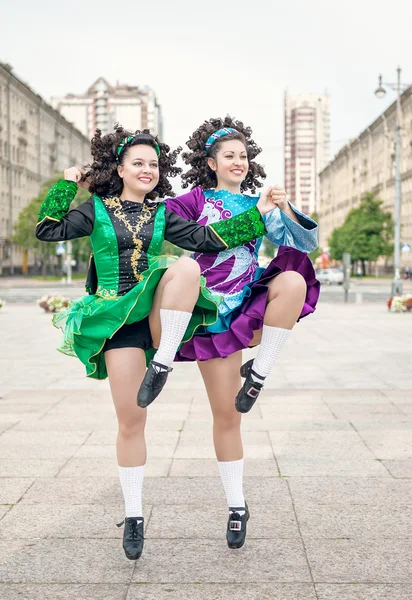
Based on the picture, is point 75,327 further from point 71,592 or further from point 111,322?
point 71,592

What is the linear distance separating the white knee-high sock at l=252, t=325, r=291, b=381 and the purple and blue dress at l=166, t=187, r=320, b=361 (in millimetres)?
105

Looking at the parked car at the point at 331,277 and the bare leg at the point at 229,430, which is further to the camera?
the parked car at the point at 331,277

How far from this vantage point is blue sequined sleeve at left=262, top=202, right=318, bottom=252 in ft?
13.5

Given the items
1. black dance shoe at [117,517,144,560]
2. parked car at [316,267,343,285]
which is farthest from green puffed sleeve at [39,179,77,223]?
parked car at [316,267,343,285]

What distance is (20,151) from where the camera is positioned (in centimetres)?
7988

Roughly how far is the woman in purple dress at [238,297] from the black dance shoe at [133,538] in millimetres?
463

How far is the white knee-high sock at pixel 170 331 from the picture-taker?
12.2ft

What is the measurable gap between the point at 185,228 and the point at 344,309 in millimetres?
25724

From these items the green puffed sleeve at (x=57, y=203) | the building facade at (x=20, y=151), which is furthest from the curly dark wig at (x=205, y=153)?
the building facade at (x=20, y=151)

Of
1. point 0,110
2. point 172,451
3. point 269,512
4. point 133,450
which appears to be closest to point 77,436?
point 172,451

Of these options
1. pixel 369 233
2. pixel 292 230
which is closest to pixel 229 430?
pixel 292 230

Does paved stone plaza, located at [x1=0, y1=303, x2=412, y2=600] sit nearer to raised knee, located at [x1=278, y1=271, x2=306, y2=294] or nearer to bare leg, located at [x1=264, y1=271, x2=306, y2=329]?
bare leg, located at [x1=264, y1=271, x2=306, y2=329]

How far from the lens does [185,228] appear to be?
409 cm

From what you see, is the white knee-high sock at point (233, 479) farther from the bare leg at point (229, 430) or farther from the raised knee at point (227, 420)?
the raised knee at point (227, 420)
